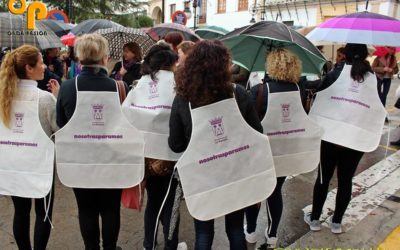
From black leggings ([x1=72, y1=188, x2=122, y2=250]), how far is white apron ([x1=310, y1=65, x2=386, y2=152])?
1.87 m

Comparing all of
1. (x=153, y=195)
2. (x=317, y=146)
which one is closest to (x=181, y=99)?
(x=153, y=195)

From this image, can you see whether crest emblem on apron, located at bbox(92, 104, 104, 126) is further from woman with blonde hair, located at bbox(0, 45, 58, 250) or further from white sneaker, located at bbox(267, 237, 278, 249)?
white sneaker, located at bbox(267, 237, 278, 249)

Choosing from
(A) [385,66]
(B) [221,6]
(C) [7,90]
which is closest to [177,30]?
(C) [7,90]

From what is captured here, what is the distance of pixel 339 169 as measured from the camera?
328 centimetres

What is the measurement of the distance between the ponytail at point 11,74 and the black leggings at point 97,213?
726mm

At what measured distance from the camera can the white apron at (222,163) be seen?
2139 millimetres

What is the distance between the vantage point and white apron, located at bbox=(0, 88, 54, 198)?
2398 millimetres

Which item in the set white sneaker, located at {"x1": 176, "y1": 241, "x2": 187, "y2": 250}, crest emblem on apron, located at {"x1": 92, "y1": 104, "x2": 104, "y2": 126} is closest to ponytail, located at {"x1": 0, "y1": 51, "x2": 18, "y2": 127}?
crest emblem on apron, located at {"x1": 92, "y1": 104, "x2": 104, "y2": 126}

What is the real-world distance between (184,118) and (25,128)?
44.0 inches

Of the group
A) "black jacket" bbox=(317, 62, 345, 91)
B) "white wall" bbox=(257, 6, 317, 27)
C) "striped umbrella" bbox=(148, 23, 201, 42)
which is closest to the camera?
"black jacket" bbox=(317, 62, 345, 91)

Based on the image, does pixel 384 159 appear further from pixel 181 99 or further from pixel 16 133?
pixel 16 133

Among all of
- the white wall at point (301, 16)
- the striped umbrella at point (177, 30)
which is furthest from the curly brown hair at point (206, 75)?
the white wall at point (301, 16)

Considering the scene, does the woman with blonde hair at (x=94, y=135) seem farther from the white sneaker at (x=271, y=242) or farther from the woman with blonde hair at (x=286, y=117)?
the white sneaker at (x=271, y=242)

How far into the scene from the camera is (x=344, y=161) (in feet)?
10.6
